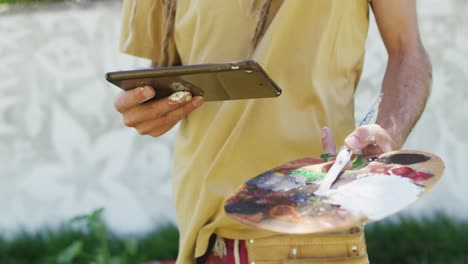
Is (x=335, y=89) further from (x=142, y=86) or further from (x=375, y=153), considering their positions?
(x=142, y=86)

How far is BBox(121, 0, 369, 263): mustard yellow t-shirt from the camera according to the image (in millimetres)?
1343

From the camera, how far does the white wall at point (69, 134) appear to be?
397 centimetres

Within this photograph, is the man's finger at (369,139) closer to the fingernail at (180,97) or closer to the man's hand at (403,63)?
the man's hand at (403,63)

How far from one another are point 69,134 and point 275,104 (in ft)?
9.45

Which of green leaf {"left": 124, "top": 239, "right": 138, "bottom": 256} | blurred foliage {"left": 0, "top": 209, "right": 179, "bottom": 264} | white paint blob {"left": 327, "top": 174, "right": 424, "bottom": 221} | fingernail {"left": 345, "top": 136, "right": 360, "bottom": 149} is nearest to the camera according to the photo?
white paint blob {"left": 327, "top": 174, "right": 424, "bottom": 221}

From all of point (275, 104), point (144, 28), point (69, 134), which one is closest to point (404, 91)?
point (275, 104)

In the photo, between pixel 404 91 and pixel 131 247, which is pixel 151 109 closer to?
pixel 404 91

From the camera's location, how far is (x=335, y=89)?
54.4 inches

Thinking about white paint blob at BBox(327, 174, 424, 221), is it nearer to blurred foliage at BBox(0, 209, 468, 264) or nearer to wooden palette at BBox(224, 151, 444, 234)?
wooden palette at BBox(224, 151, 444, 234)

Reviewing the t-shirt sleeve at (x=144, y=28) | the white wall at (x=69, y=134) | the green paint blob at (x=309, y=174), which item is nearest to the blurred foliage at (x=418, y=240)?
the white wall at (x=69, y=134)

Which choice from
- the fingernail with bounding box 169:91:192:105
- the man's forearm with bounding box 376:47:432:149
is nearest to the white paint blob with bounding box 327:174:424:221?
the man's forearm with bounding box 376:47:432:149

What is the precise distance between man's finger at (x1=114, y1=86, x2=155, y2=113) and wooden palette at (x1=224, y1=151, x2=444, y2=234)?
259 mm

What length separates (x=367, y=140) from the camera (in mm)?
1127

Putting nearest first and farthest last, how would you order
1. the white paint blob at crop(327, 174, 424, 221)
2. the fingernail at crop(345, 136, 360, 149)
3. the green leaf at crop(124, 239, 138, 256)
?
the white paint blob at crop(327, 174, 424, 221) < the fingernail at crop(345, 136, 360, 149) < the green leaf at crop(124, 239, 138, 256)
